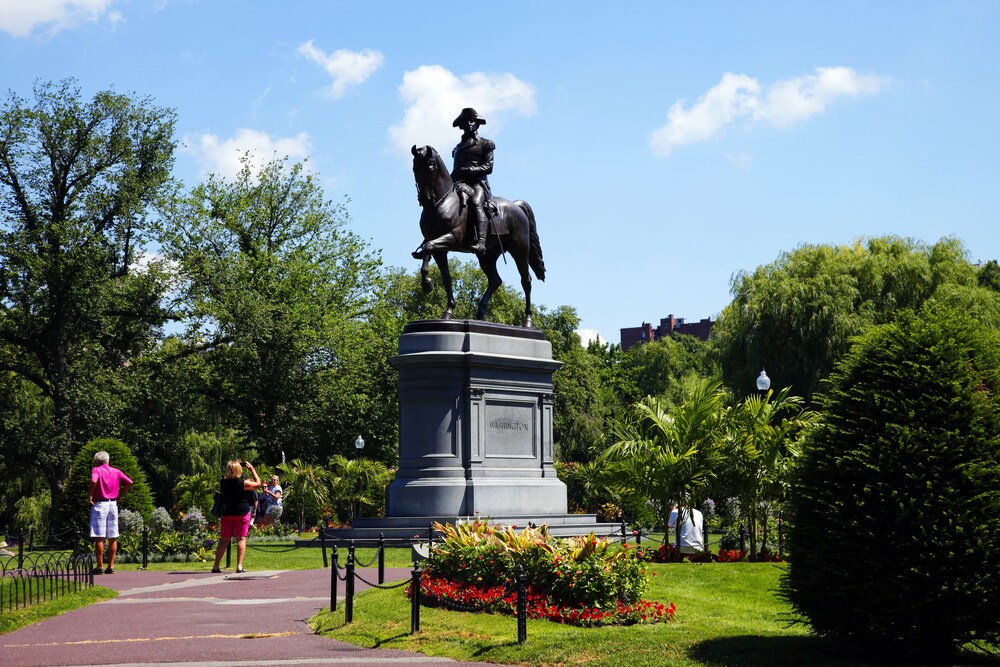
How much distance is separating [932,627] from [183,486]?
3257 cm

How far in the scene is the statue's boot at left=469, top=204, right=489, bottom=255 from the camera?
25.8m

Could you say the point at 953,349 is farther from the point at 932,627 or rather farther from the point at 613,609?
the point at 613,609

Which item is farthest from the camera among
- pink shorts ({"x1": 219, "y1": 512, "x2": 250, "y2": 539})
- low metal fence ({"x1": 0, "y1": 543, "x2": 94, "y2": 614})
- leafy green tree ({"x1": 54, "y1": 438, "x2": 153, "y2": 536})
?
leafy green tree ({"x1": 54, "y1": 438, "x2": 153, "y2": 536})

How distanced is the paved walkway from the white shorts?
163 cm

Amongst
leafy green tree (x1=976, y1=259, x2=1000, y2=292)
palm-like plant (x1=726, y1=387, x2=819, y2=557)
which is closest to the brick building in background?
leafy green tree (x1=976, y1=259, x2=1000, y2=292)

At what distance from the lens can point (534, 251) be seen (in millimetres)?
28172

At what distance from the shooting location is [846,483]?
35.2 feet

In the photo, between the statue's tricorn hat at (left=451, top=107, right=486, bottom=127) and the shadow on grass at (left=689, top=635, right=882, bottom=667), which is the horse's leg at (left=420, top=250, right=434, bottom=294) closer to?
the statue's tricorn hat at (left=451, top=107, right=486, bottom=127)

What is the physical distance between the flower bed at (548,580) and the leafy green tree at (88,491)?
14.5m

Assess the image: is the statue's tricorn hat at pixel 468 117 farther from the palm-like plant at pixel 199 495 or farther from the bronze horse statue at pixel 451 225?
the palm-like plant at pixel 199 495

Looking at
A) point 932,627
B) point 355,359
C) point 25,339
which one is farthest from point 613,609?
point 355,359

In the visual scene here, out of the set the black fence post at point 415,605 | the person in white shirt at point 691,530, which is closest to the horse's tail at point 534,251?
the person in white shirt at point 691,530

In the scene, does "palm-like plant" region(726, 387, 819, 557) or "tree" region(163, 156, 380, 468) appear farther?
"tree" region(163, 156, 380, 468)

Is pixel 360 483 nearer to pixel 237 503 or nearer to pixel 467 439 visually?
pixel 467 439
